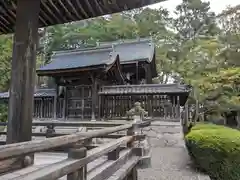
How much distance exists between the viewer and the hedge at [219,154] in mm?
6309

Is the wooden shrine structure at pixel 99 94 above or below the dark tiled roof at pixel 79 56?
below

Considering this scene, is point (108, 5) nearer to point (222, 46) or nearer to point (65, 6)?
point (65, 6)

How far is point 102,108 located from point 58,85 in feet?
9.69

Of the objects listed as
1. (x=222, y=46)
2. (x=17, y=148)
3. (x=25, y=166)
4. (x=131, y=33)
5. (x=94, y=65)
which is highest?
(x=131, y=33)

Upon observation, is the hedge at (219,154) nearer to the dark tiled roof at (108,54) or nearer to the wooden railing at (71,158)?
the wooden railing at (71,158)

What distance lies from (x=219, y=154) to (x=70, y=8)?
528cm

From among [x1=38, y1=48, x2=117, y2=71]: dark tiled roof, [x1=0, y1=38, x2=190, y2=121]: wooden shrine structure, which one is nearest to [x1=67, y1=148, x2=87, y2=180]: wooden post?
[x1=0, y1=38, x2=190, y2=121]: wooden shrine structure

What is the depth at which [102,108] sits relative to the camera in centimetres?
1360

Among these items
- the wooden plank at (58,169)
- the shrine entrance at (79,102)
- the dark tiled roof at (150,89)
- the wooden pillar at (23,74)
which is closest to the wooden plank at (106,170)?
the wooden plank at (58,169)

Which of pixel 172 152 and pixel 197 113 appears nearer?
pixel 172 152

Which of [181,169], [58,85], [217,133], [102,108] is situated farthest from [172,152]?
[58,85]

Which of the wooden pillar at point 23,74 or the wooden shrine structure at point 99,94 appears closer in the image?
the wooden pillar at point 23,74

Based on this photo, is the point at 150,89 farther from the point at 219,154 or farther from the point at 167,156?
the point at 219,154

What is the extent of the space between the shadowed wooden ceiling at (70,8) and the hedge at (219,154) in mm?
4834
